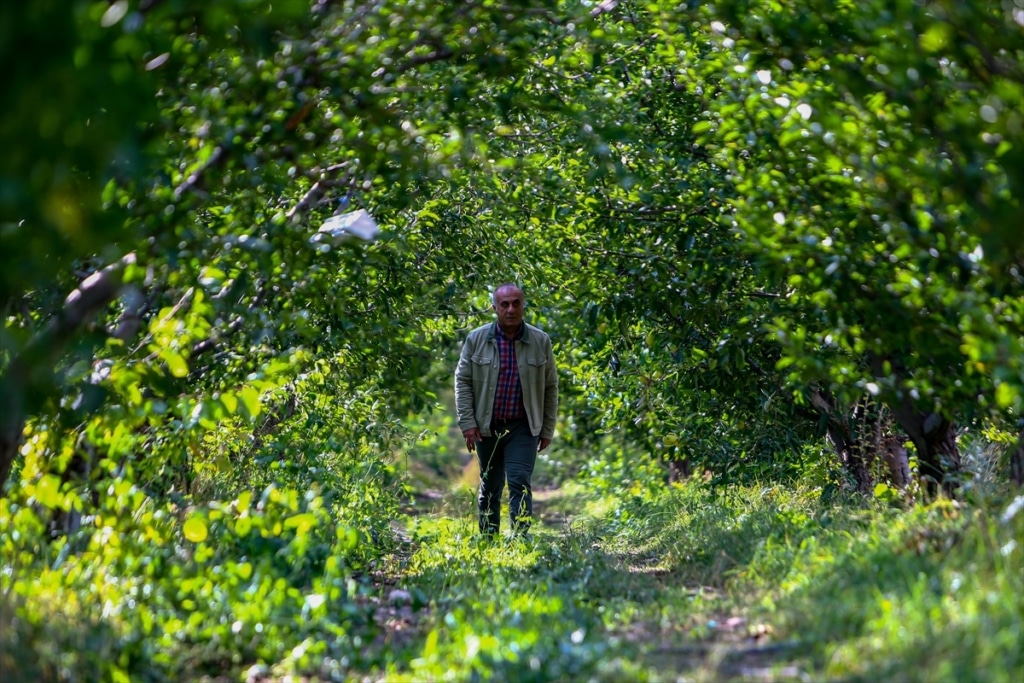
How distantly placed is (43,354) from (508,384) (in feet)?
16.0

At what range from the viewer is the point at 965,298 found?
4.15 meters

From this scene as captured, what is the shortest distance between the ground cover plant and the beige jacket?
2.70ft

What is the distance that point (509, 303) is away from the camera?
7852 mm

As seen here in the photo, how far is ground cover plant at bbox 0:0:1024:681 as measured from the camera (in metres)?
3.63

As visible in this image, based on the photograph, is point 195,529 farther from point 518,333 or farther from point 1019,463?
point 518,333

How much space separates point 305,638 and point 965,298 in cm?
279

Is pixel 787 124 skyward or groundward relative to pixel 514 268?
skyward

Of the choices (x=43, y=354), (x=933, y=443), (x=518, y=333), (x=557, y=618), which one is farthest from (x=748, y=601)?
(x=518, y=333)

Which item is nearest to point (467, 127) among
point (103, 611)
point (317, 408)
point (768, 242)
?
point (768, 242)

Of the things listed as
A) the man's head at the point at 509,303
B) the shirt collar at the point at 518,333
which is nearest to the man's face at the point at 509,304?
the man's head at the point at 509,303

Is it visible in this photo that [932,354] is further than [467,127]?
No

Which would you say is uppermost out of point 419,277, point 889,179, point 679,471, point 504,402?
point 889,179

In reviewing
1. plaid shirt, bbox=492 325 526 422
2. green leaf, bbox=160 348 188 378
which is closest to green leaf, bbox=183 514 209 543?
green leaf, bbox=160 348 188 378

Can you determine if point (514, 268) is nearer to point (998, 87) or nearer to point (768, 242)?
point (768, 242)
